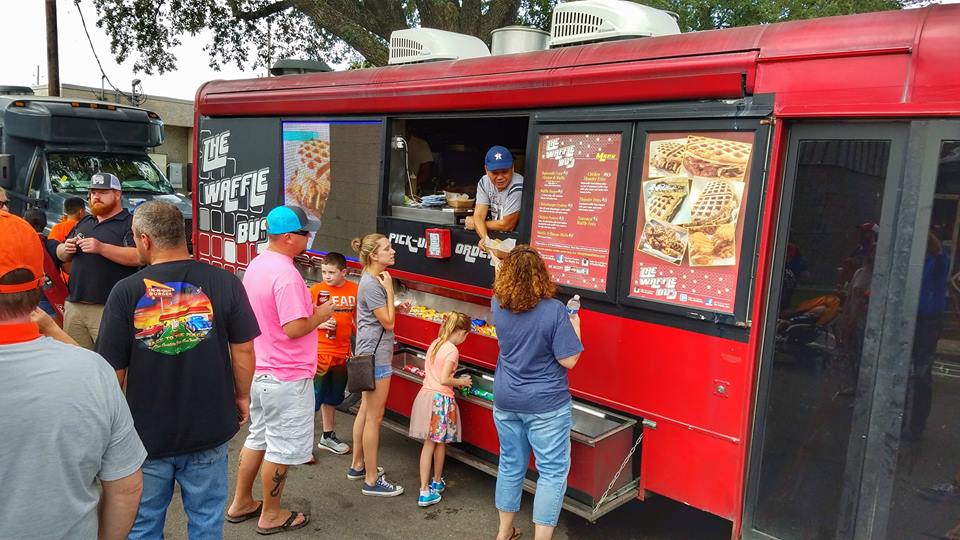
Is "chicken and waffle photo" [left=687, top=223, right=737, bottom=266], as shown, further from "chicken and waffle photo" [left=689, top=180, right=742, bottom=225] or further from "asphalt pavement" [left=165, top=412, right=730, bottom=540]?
"asphalt pavement" [left=165, top=412, right=730, bottom=540]

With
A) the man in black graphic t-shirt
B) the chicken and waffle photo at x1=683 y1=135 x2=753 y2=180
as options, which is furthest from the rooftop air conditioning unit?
the man in black graphic t-shirt

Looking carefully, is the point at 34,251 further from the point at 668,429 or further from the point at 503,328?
the point at 668,429

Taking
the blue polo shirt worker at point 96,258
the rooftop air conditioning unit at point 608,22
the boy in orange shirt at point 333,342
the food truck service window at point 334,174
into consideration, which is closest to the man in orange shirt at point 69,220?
the blue polo shirt worker at point 96,258

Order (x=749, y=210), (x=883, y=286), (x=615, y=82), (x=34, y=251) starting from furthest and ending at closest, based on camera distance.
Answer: (x=615, y=82) → (x=749, y=210) → (x=883, y=286) → (x=34, y=251)

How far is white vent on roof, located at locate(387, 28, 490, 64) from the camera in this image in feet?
17.5

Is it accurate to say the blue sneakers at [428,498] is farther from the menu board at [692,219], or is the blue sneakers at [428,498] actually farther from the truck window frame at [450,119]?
the menu board at [692,219]

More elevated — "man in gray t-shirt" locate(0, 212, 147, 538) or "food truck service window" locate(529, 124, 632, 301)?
"food truck service window" locate(529, 124, 632, 301)

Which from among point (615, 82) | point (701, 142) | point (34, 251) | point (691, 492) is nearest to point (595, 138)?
point (615, 82)

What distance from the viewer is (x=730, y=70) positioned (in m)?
3.38

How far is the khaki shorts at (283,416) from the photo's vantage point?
3770 mm

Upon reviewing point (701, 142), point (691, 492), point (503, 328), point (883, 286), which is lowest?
point (691, 492)

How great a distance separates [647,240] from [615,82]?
2.96 feet

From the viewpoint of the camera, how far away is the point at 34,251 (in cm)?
175

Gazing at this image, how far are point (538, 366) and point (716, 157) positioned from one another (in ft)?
4.47
